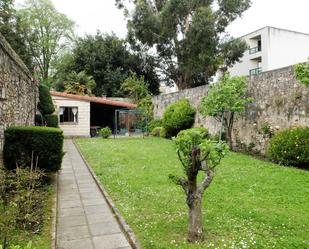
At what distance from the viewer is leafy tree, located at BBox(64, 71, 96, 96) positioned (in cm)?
2703

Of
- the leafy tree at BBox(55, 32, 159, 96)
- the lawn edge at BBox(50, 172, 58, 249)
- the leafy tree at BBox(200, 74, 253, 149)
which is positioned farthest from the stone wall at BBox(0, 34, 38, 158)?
the leafy tree at BBox(55, 32, 159, 96)

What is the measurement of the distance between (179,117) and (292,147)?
8.36 meters

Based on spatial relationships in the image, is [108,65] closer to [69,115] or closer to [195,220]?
[69,115]

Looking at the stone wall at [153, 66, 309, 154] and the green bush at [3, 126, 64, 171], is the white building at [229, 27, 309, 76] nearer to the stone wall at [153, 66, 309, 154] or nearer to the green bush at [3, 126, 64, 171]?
the stone wall at [153, 66, 309, 154]

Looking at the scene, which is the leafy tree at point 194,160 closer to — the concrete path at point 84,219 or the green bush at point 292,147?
the concrete path at point 84,219

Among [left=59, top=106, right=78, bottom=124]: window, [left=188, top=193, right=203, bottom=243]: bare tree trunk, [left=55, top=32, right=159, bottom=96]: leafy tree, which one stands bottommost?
[left=188, top=193, right=203, bottom=243]: bare tree trunk

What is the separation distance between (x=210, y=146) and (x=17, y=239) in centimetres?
291

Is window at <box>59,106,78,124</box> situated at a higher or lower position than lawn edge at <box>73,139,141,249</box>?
higher

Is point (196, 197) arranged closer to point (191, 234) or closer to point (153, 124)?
point (191, 234)

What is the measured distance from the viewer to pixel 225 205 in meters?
5.38

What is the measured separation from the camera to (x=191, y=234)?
3.97 m

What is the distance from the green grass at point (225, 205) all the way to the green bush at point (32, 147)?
1460 mm

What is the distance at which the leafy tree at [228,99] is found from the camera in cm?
1131

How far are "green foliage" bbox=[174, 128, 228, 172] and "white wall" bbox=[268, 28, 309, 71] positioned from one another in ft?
93.4
